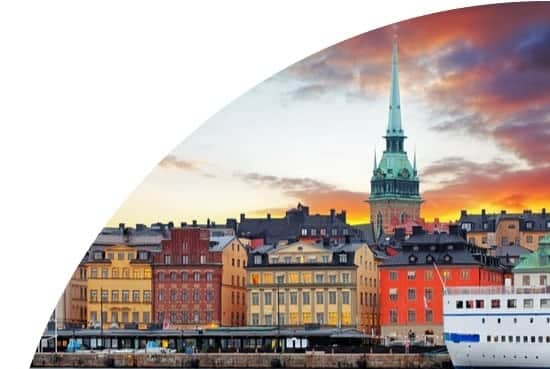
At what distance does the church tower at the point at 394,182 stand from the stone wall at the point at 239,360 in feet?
9.70

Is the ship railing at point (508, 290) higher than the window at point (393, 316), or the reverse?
the ship railing at point (508, 290)

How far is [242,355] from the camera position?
23188mm

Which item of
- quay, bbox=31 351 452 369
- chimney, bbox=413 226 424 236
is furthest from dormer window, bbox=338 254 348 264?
quay, bbox=31 351 452 369

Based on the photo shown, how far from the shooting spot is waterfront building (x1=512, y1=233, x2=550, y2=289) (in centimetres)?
2123

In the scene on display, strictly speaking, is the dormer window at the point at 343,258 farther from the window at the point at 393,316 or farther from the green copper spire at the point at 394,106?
the green copper spire at the point at 394,106

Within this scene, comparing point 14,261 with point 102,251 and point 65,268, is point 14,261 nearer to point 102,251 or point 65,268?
point 65,268

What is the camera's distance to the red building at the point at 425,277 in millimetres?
23109

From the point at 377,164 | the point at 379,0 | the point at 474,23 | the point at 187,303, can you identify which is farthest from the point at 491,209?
the point at 379,0

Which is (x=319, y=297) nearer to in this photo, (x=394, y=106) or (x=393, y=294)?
(x=393, y=294)

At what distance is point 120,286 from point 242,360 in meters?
4.04

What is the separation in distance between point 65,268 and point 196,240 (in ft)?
57.6

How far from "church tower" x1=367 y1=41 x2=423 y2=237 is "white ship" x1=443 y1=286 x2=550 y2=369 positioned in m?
4.33

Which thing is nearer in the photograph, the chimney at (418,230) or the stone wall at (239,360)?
the stone wall at (239,360)

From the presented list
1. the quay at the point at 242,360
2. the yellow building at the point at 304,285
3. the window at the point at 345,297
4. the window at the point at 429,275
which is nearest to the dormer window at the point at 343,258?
the yellow building at the point at 304,285
